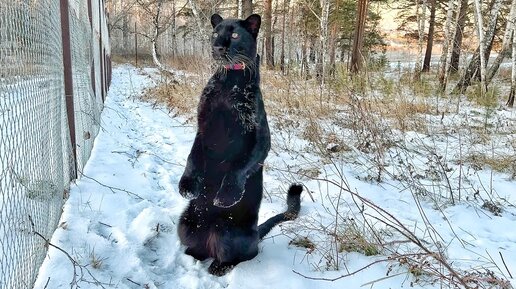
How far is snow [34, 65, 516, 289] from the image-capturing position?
204 cm

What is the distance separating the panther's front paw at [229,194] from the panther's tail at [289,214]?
471 millimetres

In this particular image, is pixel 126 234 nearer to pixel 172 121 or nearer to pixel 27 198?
pixel 27 198

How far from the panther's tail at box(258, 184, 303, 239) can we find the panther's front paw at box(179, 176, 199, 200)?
1.72 ft

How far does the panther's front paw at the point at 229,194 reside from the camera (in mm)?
2096

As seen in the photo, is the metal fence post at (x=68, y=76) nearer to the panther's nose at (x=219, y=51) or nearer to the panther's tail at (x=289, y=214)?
the panther's nose at (x=219, y=51)

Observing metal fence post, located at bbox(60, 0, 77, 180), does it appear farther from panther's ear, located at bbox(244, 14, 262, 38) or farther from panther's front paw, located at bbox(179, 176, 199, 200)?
panther's ear, located at bbox(244, 14, 262, 38)

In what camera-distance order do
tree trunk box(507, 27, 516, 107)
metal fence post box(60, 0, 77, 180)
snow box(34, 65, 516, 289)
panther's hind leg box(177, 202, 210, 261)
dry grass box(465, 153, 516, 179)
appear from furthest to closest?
tree trunk box(507, 27, 516, 107)
dry grass box(465, 153, 516, 179)
metal fence post box(60, 0, 77, 180)
panther's hind leg box(177, 202, 210, 261)
snow box(34, 65, 516, 289)

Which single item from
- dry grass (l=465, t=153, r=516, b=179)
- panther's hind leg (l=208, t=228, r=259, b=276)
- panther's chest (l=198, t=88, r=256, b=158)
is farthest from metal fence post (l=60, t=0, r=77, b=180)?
dry grass (l=465, t=153, r=516, b=179)

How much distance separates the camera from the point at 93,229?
2.40 meters

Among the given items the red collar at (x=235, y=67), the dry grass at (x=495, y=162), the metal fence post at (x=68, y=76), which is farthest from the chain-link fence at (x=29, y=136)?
the dry grass at (x=495, y=162)

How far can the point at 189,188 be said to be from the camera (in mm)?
2236

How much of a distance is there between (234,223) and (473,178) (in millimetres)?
2887

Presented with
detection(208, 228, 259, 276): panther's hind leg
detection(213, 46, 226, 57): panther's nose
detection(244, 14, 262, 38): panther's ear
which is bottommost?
detection(208, 228, 259, 276): panther's hind leg

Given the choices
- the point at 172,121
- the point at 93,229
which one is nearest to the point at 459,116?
the point at 172,121
